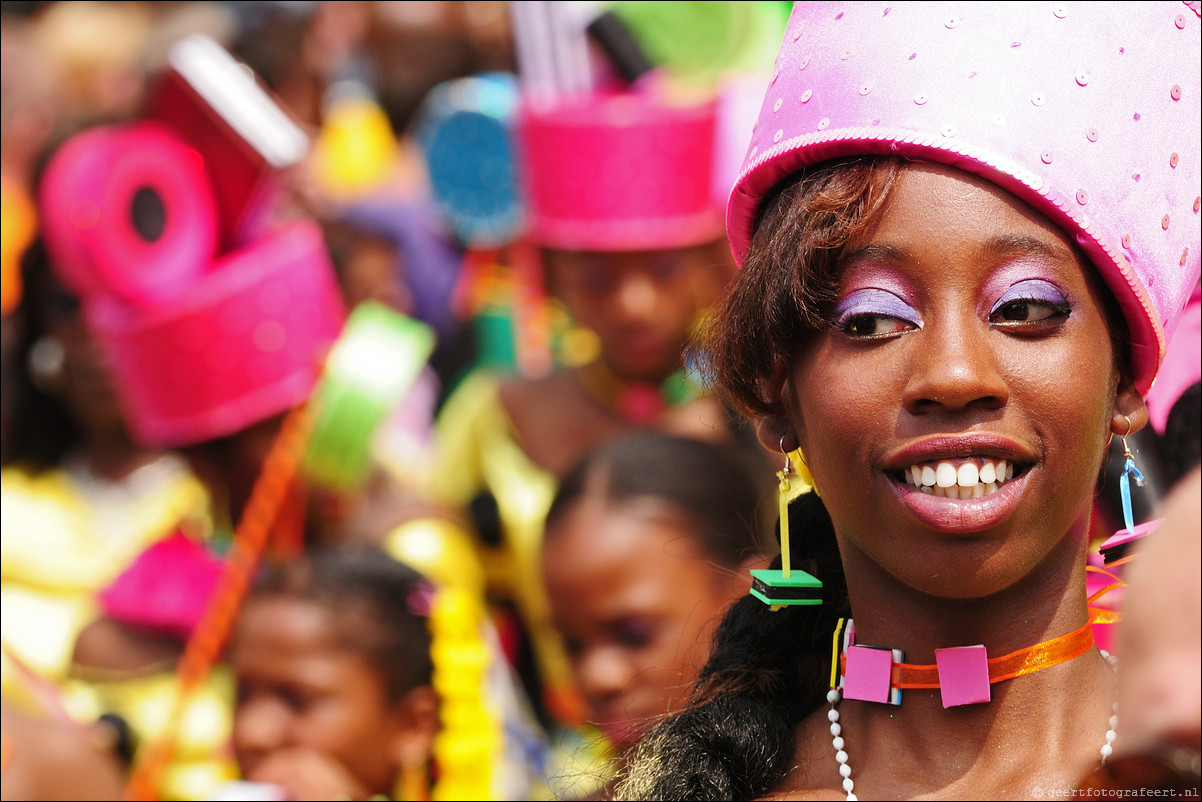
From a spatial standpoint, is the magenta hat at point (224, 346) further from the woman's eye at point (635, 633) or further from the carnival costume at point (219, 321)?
the woman's eye at point (635, 633)

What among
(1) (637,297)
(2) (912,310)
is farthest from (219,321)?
(2) (912,310)

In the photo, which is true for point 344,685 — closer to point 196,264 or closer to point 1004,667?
point 196,264

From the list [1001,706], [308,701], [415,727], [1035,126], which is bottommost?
[415,727]

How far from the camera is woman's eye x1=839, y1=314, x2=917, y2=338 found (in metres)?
1.53

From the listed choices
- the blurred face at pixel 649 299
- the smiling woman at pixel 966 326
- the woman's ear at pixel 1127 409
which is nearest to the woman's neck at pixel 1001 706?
the smiling woman at pixel 966 326

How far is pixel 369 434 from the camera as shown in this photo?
385cm

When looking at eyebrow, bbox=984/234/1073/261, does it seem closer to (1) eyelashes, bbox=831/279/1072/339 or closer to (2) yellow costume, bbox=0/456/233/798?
(1) eyelashes, bbox=831/279/1072/339

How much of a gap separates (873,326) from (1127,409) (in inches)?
11.7

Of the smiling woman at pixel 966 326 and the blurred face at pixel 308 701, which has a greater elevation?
the smiling woman at pixel 966 326

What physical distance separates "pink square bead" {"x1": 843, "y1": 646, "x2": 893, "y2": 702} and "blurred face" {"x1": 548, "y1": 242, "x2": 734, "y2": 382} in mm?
2244

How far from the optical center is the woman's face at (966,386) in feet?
4.86

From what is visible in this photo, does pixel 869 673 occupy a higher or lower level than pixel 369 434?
higher

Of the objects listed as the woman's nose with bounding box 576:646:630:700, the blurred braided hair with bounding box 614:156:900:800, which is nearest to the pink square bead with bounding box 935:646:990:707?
the blurred braided hair with bounding box 614:156:900:800

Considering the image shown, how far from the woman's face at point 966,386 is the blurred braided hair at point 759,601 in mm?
41
